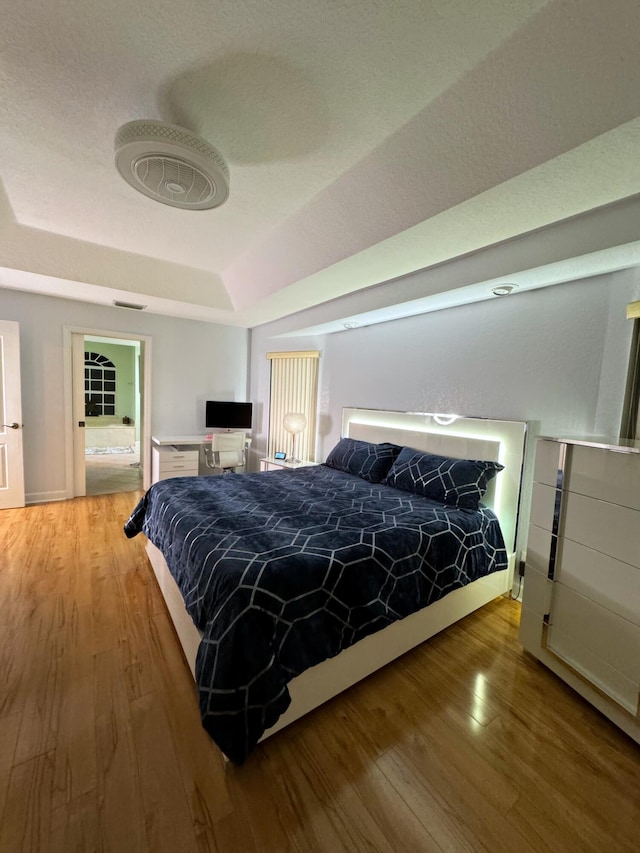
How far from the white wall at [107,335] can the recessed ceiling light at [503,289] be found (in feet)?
12.5

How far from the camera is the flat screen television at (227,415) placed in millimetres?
4891

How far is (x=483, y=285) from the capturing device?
2.31m

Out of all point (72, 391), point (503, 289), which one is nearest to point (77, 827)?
point (503, 289)

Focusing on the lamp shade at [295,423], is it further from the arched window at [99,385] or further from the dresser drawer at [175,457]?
the arched window at [99,385]

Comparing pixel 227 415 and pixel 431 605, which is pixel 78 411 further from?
pixel 431 605

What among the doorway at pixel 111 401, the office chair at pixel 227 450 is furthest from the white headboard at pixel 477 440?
the doorway at pixel 111 401

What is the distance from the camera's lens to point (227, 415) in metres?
4.95

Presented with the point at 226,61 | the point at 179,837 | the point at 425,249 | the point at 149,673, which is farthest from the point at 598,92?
the point at 149,673

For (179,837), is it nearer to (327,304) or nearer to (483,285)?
(483,285)

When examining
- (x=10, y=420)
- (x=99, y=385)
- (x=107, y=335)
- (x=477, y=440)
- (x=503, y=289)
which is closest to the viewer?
(x=503, y=289)

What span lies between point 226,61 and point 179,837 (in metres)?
2.63

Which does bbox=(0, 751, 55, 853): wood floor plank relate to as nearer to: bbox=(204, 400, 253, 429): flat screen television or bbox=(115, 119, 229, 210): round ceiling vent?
bbox=(115, 119, 229, 210): round ceiling vent

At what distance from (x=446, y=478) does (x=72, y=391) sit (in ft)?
14.2

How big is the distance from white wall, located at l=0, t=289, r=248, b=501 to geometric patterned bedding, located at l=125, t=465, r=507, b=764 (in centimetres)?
241
